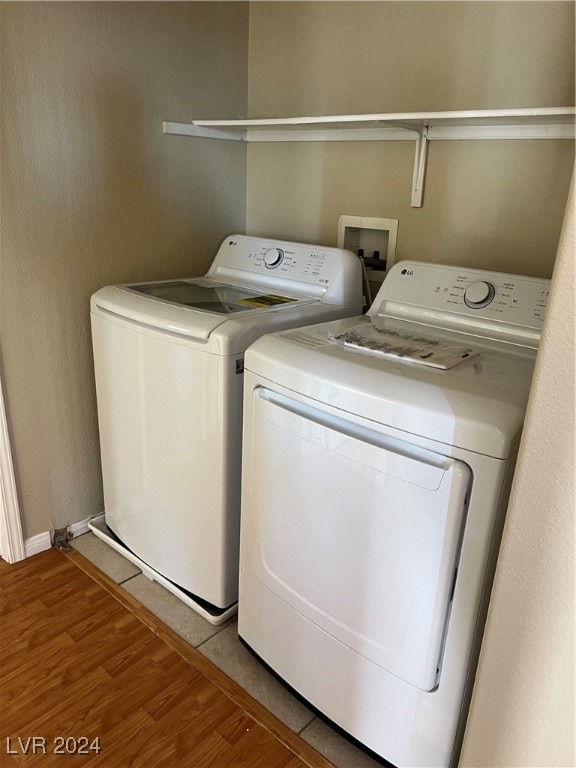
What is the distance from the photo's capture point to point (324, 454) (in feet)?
3.90

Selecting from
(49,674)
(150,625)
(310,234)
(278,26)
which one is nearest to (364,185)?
(310,234)

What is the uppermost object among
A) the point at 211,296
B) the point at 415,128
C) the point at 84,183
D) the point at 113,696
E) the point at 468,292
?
the point at 415,128

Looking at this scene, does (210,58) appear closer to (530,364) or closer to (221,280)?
(221,280)

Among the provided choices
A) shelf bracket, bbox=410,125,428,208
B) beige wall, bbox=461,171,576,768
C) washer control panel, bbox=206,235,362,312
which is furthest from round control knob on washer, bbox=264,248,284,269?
beige wall, bbox=461,171,576,768

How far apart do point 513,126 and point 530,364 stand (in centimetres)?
70

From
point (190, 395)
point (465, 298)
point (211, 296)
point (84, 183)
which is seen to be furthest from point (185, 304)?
point (465, 298)

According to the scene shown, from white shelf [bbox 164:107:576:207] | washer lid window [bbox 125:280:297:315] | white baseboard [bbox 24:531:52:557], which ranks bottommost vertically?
white baseboard [bbox 24:531:52:557]

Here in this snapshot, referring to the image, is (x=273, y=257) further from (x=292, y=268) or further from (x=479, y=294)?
(x=479, y=294)

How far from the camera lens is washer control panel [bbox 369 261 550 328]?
1.42 m

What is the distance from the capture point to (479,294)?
58.9 inches

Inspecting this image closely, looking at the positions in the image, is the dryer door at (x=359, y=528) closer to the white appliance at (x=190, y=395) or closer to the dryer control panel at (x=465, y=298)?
the white appliance at (x=190, y=395)

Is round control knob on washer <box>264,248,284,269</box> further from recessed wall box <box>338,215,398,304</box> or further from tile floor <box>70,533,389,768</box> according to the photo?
tile floor <box>70,533,389,768</box>

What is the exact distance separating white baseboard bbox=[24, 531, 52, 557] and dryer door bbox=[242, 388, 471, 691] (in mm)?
970

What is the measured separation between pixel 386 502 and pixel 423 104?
1.25m
